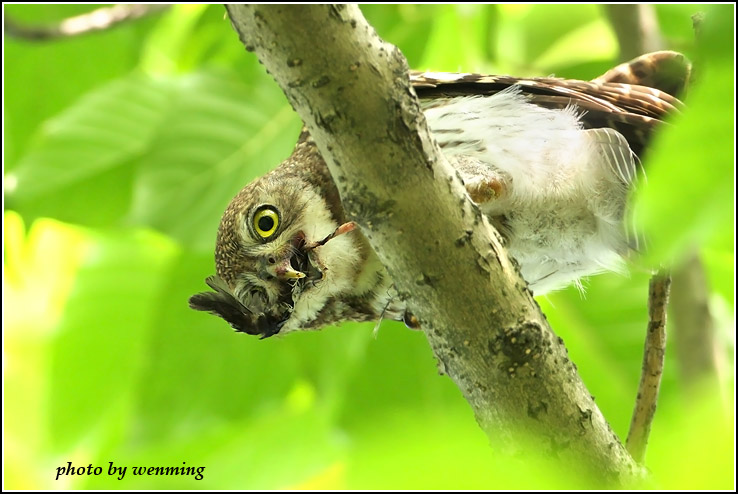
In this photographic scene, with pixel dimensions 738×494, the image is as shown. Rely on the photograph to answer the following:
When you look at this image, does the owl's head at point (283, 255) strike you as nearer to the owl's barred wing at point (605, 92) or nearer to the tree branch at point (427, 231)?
the owl's barred wing at point (605, 92)

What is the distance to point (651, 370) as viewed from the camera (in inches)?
92.9

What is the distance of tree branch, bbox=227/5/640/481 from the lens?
57.8 inches

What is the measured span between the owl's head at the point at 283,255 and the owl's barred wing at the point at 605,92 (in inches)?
22.5

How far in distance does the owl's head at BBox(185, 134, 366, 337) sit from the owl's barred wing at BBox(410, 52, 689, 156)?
22.5 inches

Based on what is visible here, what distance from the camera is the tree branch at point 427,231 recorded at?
147cm

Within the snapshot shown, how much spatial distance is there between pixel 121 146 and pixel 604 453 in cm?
287

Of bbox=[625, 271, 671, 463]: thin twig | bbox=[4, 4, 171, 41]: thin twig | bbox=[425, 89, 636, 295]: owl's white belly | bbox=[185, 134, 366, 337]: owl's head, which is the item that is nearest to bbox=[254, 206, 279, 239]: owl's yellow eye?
bbox=[185, 134, 366, 337]: owl's head

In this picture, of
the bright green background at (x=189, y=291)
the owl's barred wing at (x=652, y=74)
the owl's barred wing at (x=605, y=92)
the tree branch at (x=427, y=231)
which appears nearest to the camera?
the tree branch at (x=427, y=231)

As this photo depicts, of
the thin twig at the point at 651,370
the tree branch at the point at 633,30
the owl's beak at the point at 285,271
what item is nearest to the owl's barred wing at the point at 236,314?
the owl's beak at the point at 285,271

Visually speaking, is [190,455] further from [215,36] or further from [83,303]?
[215,36]

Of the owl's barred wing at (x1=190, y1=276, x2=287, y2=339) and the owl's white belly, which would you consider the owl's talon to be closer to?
the owl's white belly

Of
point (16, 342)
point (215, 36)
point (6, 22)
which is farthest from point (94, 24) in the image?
point (16, 342)

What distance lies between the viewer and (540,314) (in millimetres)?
1858

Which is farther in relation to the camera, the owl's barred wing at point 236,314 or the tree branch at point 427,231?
the owl's barred wing at point 236,314
